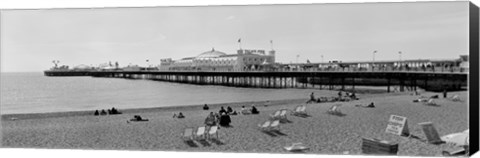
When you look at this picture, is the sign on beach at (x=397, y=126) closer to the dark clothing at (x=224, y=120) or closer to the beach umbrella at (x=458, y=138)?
the beach umbrella at (x=458, y=138)

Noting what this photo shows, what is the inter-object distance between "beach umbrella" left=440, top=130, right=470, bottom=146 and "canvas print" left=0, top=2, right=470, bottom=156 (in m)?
0.02

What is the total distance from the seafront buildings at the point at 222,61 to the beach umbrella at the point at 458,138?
357cm

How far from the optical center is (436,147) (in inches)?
366

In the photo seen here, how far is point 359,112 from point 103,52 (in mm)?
5384

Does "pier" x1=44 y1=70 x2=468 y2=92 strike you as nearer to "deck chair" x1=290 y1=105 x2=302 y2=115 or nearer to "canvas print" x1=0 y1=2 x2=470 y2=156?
"canvas print" x1=0 y1=2 x2=470 y2=156

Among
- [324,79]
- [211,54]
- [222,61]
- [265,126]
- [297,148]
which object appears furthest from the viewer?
[324,79]

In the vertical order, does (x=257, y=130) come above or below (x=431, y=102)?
below

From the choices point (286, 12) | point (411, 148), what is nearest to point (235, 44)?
point (286, 12)

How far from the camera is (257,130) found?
1081cm

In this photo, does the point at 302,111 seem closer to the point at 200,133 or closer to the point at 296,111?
the point at 296,111

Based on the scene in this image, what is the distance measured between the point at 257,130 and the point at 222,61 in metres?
3.13

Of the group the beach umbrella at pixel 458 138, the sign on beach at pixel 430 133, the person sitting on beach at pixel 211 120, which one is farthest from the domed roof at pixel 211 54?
the beach umbrella at pixel 458 138

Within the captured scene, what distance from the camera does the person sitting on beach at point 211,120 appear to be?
434 inches

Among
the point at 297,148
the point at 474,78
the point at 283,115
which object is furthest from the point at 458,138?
the point at 283,115
